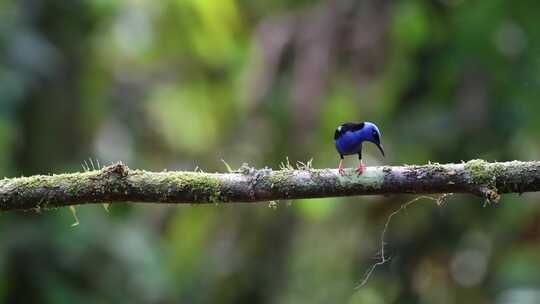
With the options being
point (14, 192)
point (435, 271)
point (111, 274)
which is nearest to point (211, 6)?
point (111, 274)

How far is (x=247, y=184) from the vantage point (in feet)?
12.4

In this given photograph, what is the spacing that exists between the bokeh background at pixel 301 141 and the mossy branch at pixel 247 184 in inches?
146

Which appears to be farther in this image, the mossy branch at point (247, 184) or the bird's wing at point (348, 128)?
the bird's wing at point (348, 128)

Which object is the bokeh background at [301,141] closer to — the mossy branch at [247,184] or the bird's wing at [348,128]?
the bird's wing at [348,128]

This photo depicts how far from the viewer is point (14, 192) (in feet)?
12.5

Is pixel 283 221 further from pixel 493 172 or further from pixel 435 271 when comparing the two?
pixel 493 172

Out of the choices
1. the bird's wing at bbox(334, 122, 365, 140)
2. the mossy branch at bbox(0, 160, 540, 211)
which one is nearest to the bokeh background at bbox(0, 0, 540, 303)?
the bird's wing at bbox(334, 122, 365, 140)

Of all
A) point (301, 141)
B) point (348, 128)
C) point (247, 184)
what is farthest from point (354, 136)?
point (301, 141)

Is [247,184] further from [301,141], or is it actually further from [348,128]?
[301,141]

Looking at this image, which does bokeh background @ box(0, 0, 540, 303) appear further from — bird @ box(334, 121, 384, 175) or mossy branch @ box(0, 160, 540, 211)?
mossy branch @ box(0, 160, 540, 211)

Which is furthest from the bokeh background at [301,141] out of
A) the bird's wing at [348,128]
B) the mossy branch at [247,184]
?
the mossy branch at [247,184]

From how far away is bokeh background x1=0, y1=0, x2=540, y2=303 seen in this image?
8.33 meters

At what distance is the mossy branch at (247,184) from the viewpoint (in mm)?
3697

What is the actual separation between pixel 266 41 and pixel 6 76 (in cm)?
272
